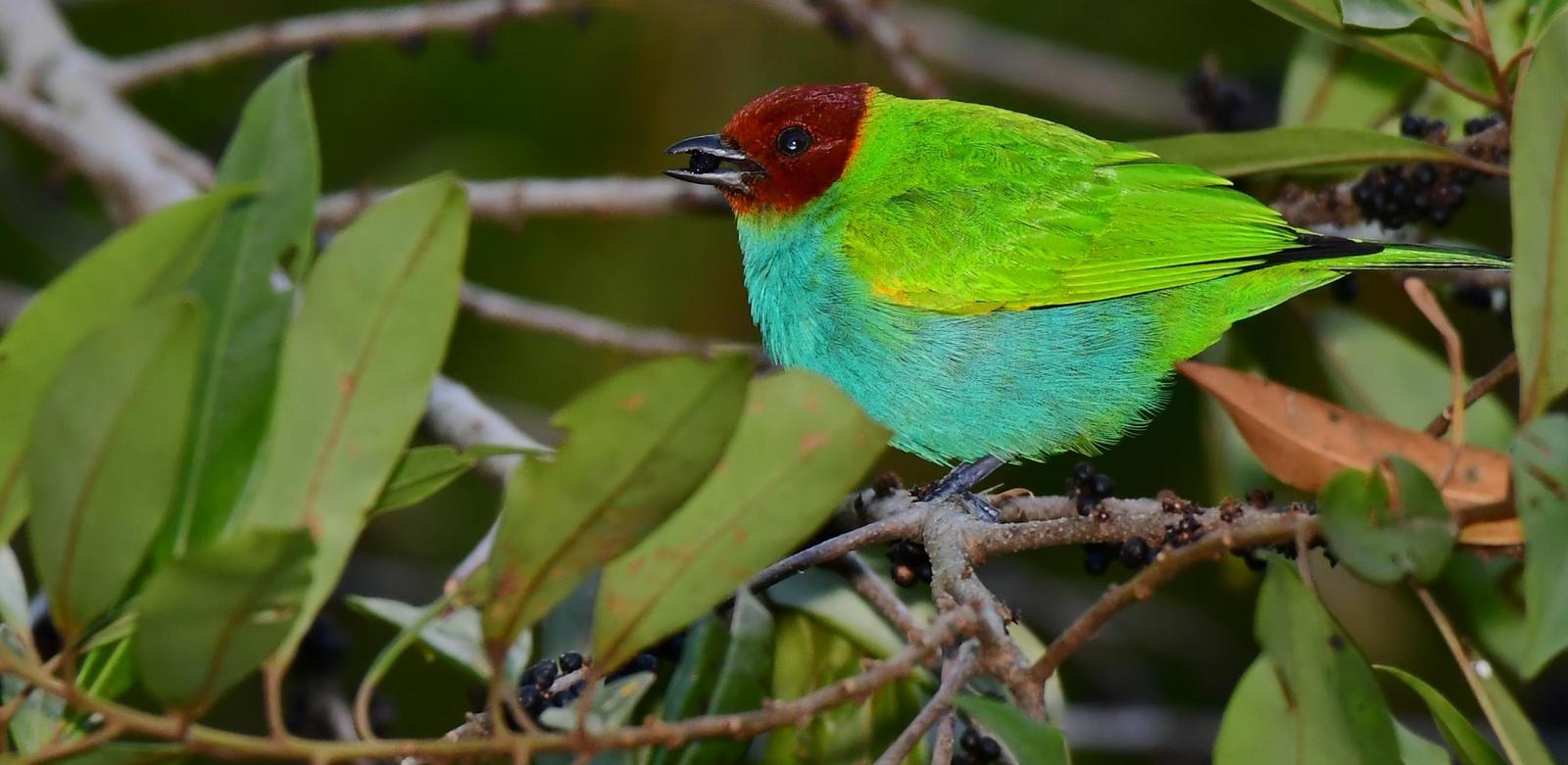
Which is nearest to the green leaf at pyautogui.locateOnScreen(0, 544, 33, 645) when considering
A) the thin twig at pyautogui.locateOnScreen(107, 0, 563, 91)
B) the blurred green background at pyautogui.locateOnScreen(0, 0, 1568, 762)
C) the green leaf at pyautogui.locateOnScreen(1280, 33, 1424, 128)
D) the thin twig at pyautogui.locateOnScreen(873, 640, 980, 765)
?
the thin twig at pyautogui.locateOnScreen(873, 640, 980, 765)

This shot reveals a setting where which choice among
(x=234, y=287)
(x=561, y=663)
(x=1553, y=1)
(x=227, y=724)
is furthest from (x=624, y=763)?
(x=227, y=724)

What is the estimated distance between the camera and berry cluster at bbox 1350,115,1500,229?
330 cm

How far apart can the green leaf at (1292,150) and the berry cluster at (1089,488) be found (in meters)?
1.05

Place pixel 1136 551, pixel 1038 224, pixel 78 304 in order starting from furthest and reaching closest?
1. pixel 1038 224
2. pixel 1136 551
3. pixel 78 304

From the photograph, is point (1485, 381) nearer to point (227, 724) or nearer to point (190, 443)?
point (190, 443)

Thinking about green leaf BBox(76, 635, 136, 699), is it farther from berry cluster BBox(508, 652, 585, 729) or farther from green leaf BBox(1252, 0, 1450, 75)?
green leaf BBox(1252, 0, 1450, 75)

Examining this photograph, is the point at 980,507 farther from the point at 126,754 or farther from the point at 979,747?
the point at 126,754

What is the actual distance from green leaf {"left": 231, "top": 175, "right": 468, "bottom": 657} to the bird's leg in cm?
141

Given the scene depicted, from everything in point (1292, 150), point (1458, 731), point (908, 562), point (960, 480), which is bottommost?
point (960, 480)

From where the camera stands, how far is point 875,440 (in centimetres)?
181

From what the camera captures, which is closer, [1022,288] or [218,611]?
[218,611]

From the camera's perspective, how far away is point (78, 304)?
180 cm

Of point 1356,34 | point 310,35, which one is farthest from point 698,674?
point 310,35

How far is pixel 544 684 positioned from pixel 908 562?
2.33 feet
